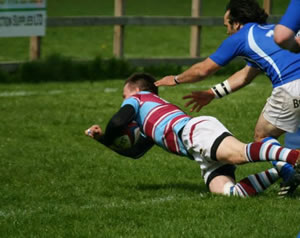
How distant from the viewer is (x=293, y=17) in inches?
203

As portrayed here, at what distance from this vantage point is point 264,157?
6.68 m

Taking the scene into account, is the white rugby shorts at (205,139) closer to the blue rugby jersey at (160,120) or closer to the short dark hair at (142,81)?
the blue rugby jersey at (160,120)

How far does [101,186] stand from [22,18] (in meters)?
7.54

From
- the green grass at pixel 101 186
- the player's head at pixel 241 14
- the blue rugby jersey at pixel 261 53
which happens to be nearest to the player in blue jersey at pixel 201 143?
the green grass at pixel 101 186

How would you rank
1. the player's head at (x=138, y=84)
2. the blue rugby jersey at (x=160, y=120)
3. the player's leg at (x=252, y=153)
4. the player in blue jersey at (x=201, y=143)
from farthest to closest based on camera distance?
1. the player's head at (x=138, y=84)
2. the blue rugby jersey at (x=160, y=120)
3. the player in blue jersey at (x=201, y=143)
4. the player's leg at (x=252, y=153)

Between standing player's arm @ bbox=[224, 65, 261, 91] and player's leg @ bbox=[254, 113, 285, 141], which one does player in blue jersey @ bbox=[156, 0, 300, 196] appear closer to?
player's leg @ bbox=[254, 113, 285, 141]

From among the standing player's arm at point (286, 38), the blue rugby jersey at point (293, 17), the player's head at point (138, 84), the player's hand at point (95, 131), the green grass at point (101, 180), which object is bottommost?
the green grass at point (101, 180)

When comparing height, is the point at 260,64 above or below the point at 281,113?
above

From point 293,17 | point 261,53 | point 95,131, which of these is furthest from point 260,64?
point 293,17

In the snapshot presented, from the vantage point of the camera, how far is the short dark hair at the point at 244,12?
7.45 meters

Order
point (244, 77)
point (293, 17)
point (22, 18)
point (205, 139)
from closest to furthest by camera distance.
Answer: point (293, 17), point (205, 139), point (244, 77), point (22, 18)

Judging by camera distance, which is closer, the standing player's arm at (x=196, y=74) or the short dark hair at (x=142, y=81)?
the standing player's arm at (x=196, y=74)

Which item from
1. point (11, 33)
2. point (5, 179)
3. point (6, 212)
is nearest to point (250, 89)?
point (11, 33)

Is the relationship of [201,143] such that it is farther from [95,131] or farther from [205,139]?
[95,131]
